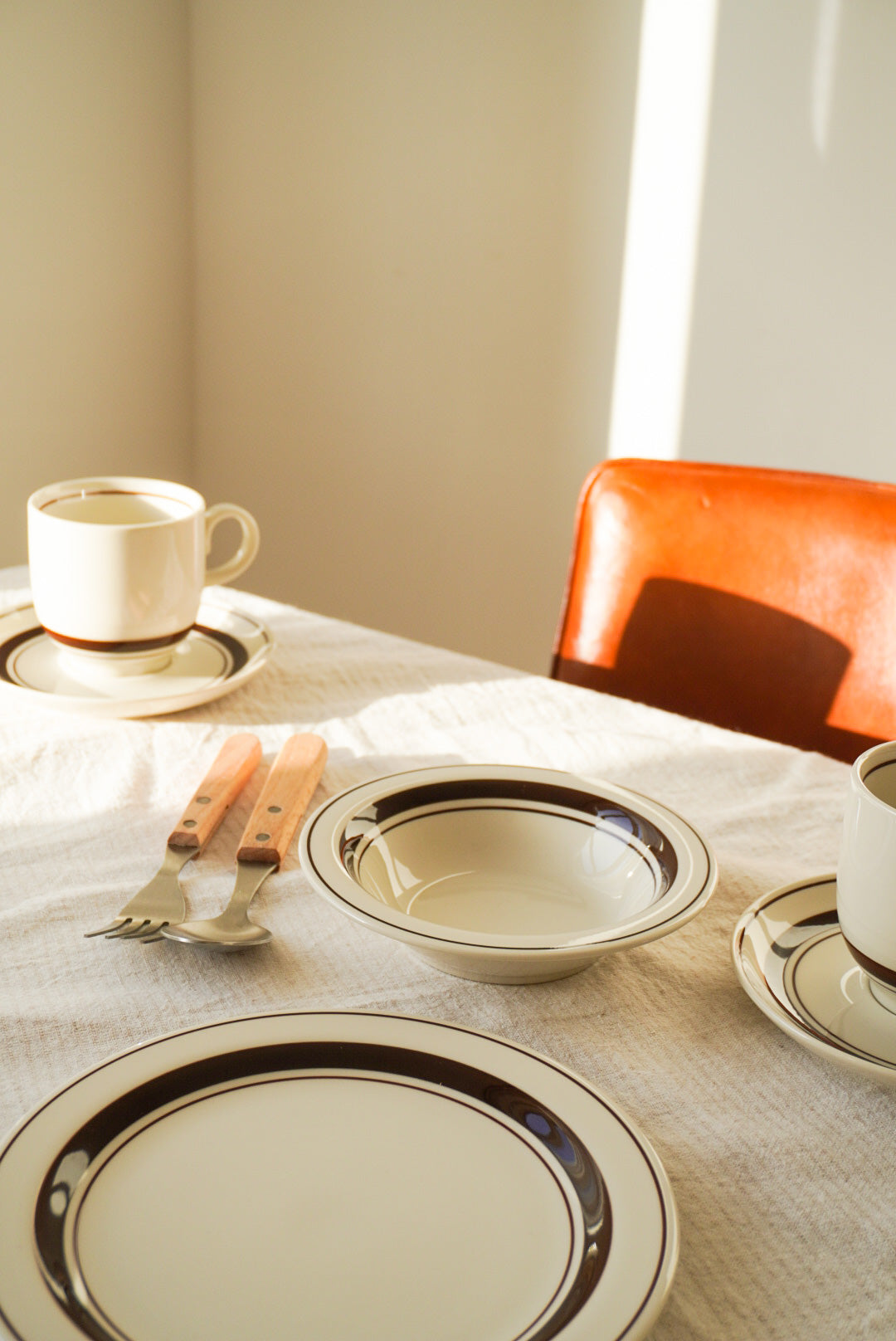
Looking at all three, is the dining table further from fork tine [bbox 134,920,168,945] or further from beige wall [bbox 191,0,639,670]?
beige wall [bbox 191,0,639,670]

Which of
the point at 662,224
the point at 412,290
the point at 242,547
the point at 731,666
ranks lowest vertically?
the point at 731,666

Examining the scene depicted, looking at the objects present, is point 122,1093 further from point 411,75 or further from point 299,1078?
point 411,75

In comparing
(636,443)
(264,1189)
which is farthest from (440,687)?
(636,443)

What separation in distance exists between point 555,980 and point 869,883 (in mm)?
133

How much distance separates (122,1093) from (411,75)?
1.77 m

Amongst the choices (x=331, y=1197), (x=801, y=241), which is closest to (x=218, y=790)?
(x=331, y=1197)

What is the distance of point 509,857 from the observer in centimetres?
55

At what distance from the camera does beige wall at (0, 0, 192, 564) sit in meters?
1.71

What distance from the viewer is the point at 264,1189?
0.35 m

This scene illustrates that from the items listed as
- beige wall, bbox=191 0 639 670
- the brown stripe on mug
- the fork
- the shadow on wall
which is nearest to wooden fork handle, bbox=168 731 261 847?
the fork

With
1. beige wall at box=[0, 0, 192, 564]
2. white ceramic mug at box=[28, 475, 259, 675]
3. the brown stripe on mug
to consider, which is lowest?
the brown stripe on mug

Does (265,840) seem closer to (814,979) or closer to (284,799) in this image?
(284,799)

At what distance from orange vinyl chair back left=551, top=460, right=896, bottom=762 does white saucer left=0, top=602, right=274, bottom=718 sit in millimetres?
338

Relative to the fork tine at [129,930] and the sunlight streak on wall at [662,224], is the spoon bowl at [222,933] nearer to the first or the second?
the fork tine at [129,930]
